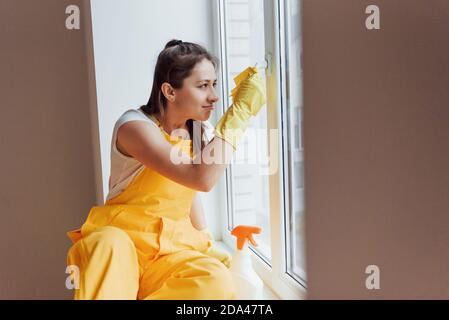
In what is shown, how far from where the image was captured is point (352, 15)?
1.89 feet

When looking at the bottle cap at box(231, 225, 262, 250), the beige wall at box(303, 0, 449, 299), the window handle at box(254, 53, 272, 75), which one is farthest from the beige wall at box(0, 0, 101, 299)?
the beige wall at box(303, 0, 449, 299)

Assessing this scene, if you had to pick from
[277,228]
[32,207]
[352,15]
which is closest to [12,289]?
[32,207]

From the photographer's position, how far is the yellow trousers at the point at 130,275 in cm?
88

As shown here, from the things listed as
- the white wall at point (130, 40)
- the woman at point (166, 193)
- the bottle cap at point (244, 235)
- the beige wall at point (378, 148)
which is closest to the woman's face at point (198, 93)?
the woman at point (166, 193)

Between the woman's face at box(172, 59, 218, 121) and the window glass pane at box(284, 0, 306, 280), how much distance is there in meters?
0.19

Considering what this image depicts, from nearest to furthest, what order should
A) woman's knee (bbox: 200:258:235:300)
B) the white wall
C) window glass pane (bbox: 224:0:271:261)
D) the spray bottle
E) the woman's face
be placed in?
woman's knee (bbox: 200:258:235:300) < the spray bottle < the woman's face < window glass pane (bbox: 224:0:271:261) < the white wall

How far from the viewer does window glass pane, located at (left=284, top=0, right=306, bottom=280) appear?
1.05 m

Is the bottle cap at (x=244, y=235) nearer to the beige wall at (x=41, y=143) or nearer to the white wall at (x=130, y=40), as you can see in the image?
the white wall at (x=130, y=40)

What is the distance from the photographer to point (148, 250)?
102cm

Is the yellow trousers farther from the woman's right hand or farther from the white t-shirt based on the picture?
the woman's right hand

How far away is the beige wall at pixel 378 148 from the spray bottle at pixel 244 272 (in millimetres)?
395

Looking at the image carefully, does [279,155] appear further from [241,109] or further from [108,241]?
[108,241]

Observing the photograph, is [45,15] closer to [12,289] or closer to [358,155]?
[12,289]

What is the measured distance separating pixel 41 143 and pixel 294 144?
0.91 metres
